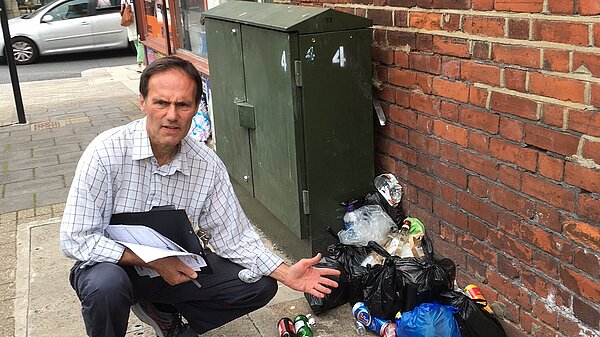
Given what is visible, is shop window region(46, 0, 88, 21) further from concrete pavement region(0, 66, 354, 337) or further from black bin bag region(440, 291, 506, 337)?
black bin bag region(440, 291, 506, 337)

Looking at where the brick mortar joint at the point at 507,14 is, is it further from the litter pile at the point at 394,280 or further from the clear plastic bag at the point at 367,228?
the clear plastic bag at the point at 367,228

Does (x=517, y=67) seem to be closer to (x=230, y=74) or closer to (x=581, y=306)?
(x=581, y=306)

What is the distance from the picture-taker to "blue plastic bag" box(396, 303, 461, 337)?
304cm

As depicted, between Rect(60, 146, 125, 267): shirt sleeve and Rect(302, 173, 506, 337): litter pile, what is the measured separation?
→ 127 centimetres

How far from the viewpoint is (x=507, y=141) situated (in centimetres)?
294

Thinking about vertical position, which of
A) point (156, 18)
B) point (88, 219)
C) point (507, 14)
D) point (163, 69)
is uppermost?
point (507, 14)

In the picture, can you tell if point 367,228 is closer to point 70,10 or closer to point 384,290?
point 384,290

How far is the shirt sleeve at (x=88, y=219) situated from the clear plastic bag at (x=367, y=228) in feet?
4.67

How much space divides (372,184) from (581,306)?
1.57m

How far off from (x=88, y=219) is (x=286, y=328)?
1161 millimetres

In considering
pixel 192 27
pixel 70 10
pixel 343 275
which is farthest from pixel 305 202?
pixel 70 10

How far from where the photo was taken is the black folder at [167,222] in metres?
2.81

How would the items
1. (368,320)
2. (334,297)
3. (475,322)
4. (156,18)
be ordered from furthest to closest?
1. (156,18)
2. (334,297)
3. (368,320)
4. (475,322)

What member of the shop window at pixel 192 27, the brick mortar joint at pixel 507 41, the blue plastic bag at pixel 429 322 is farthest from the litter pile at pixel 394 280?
the shop window at pixel 192 27
